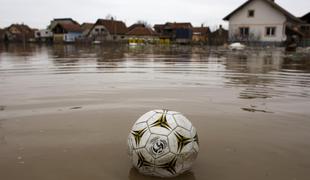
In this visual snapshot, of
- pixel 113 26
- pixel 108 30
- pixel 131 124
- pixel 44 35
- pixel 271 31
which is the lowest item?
pixel 131 124

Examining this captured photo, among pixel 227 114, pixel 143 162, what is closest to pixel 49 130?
pixel 143 162

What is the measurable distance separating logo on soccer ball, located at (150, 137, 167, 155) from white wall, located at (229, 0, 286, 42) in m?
42.0

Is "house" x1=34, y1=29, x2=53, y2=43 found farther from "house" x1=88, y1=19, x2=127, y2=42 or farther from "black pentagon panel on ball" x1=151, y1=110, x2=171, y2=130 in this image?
"black pentagon panel on ball" x1=151, y1=110, x2=171, y2=130

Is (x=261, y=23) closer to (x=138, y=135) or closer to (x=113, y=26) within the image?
(x=138, y=135)

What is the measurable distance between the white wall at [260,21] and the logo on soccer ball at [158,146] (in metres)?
42.0

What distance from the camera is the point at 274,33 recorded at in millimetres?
41469

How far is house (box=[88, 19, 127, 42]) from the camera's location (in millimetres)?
78625

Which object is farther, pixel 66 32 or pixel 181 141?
pixel 66 32

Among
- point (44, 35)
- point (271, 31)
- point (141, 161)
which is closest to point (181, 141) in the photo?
point (141, 161)

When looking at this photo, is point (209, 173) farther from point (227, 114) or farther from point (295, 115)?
point (295, 115)

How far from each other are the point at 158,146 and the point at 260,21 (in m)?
42.8

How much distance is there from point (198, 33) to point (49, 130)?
2983 inches

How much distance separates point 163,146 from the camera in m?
3.30

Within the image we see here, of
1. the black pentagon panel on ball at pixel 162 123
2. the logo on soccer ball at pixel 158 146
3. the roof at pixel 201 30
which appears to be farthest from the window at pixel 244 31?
the logo on soccer ball at pixel 158 146
